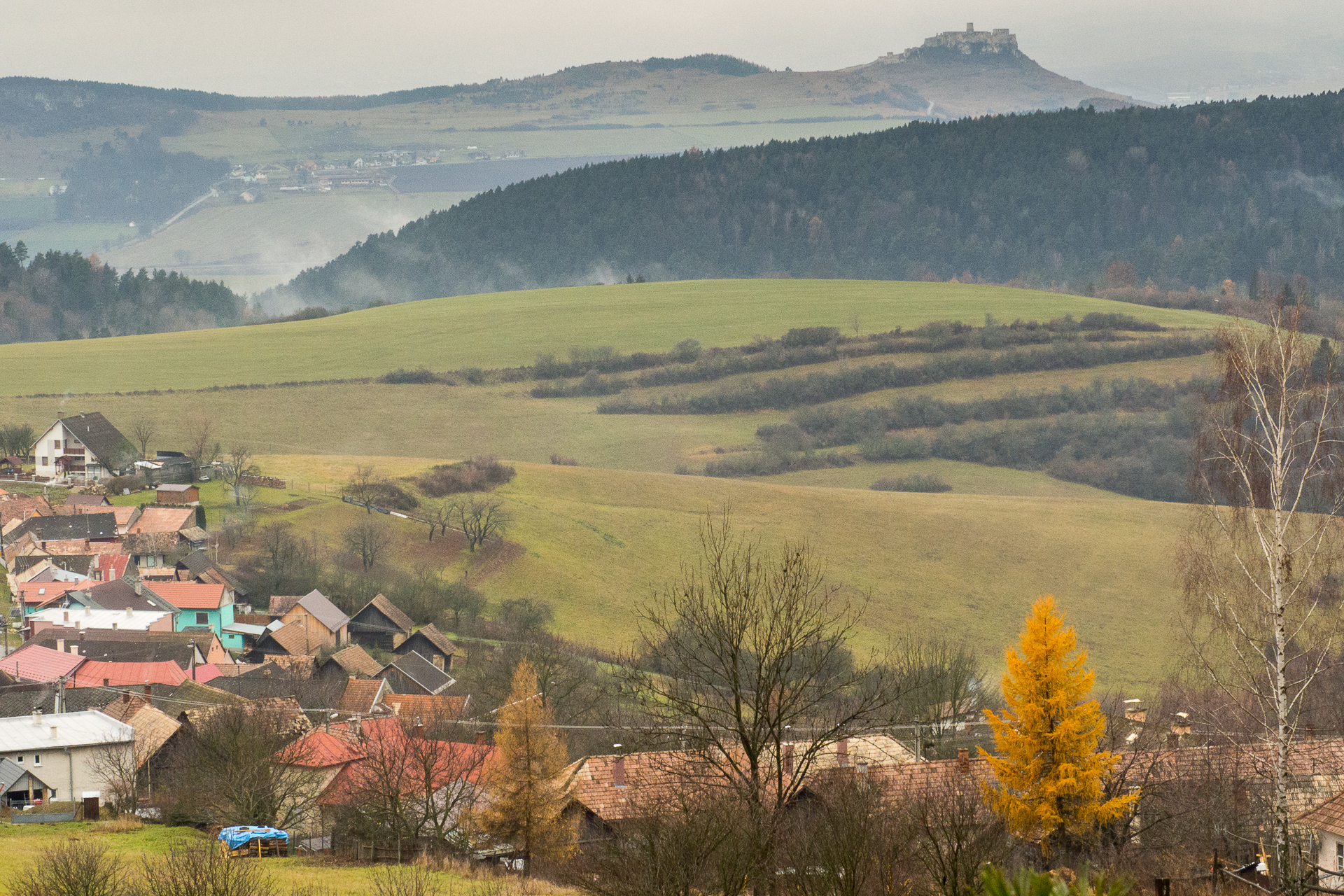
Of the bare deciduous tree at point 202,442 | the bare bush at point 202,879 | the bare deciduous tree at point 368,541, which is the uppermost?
the bare deciduous tree at point 202,442

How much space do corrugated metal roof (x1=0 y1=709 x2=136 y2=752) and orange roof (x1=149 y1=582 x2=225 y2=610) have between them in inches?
868

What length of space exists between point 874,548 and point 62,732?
4504 centimetres

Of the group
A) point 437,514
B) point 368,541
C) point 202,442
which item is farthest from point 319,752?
point 202,442

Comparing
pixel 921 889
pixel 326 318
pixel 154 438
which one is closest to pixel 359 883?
pixel 921 889

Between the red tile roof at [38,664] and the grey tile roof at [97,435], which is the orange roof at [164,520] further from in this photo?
the red tile roof at [38,664]

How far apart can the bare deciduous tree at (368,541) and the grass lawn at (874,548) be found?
923mm

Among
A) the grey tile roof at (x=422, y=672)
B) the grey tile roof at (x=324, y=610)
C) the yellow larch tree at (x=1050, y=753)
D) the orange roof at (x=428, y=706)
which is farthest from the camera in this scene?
the grey tile roof at (x=324, y=610)

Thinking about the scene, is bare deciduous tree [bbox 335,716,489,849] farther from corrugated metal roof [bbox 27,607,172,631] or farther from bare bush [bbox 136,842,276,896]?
corrugated metal roof [bbox 27,607,172,631]

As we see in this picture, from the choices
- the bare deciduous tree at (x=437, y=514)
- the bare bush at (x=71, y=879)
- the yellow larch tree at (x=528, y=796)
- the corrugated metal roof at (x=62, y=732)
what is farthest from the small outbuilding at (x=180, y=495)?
the bare bush at (x=71, y=879)

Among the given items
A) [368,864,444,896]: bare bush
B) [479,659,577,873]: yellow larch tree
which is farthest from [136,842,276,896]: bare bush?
[479,659,577,873]: yellow larch tree

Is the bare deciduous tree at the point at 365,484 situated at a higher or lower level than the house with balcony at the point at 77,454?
lower

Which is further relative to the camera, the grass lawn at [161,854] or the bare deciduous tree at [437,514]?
the bare deciduous tree at [437,514]

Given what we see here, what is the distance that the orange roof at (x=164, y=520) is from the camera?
238 feet

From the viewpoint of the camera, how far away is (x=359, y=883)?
24516 millimetres
